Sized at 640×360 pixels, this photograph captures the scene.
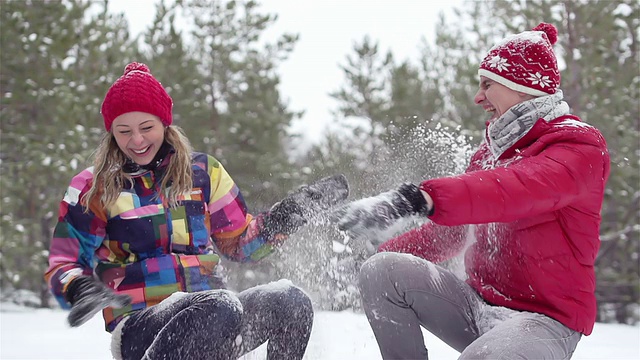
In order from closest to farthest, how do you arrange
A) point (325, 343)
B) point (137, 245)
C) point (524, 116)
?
point (524, 116) → point (137, 245) → point (325, 343)

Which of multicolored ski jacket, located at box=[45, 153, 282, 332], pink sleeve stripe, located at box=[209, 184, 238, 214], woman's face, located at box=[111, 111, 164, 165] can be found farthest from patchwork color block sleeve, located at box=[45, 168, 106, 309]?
pink sleeve stripe, located at box=[209, 184, 238, 214]

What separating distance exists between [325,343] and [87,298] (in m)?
1.78

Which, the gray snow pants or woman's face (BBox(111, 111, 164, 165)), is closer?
the gray snow pants

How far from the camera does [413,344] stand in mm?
2047

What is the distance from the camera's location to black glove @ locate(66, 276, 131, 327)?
196 centimetres

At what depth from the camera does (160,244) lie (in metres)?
2.35

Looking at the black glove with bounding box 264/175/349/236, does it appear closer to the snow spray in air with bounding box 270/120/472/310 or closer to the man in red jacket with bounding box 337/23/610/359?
the snow spray in air with bounding box 270/120/472/310

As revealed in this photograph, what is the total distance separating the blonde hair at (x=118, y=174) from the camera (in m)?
2.31

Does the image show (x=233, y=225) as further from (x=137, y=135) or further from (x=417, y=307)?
(x=417, y=307)

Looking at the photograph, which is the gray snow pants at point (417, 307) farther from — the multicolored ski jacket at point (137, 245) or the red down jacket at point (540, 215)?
the multicolored ski jacket at point (137, 245)

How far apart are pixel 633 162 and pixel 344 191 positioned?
10.9 metres

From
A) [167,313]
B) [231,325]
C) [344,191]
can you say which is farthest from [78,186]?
[344,191]

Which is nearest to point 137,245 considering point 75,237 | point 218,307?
point 75,237

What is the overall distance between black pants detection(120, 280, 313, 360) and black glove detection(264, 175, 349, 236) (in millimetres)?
322
